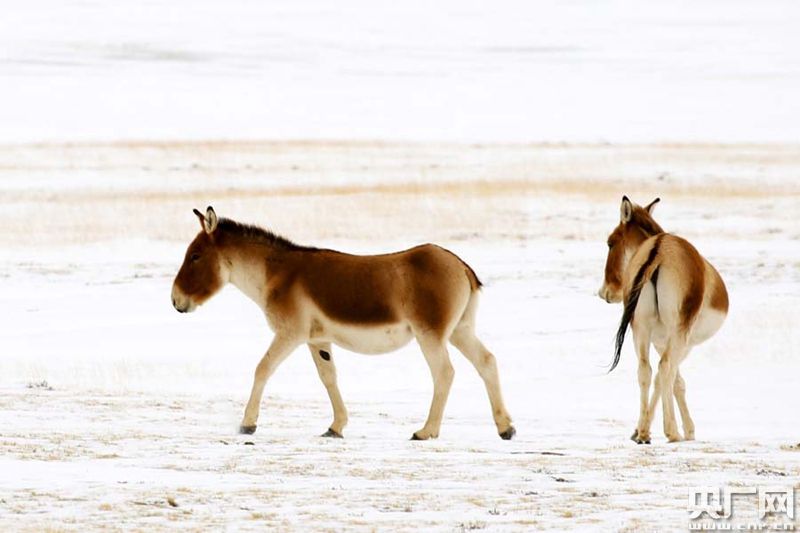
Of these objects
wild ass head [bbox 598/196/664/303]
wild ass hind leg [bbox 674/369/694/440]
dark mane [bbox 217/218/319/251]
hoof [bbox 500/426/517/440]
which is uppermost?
wild ass head [bbox 598/196/664/303]

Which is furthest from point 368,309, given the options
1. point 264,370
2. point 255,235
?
point 255,235

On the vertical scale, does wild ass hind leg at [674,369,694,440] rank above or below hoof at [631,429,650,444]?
above

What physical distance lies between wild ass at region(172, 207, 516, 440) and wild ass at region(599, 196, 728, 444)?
1.00 metres

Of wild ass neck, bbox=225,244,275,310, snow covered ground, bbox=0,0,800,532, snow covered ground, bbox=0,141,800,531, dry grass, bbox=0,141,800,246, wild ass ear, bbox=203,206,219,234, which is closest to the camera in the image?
snow covered ground, bbox=0,141,800,531

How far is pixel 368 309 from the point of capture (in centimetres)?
1050

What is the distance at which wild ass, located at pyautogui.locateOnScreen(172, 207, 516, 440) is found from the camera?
10.5 m

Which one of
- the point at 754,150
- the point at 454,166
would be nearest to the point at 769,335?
the point at 454,166

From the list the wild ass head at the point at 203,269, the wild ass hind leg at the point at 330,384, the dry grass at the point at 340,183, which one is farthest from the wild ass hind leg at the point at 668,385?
the dry grass at the point at 340,183

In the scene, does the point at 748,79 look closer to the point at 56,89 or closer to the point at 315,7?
the point at 56,89

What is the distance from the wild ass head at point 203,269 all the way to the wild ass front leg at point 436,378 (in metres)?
1.72

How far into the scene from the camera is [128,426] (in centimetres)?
1048

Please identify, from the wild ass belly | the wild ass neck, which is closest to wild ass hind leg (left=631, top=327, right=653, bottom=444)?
the wild ass belly

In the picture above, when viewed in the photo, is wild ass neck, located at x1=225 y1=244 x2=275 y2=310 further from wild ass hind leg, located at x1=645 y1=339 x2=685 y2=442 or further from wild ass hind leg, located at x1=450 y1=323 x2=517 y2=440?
wild ass hind leg, located at x1=645 y1=339 x2=685 y2=442

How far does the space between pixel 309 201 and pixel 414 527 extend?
888 inches
